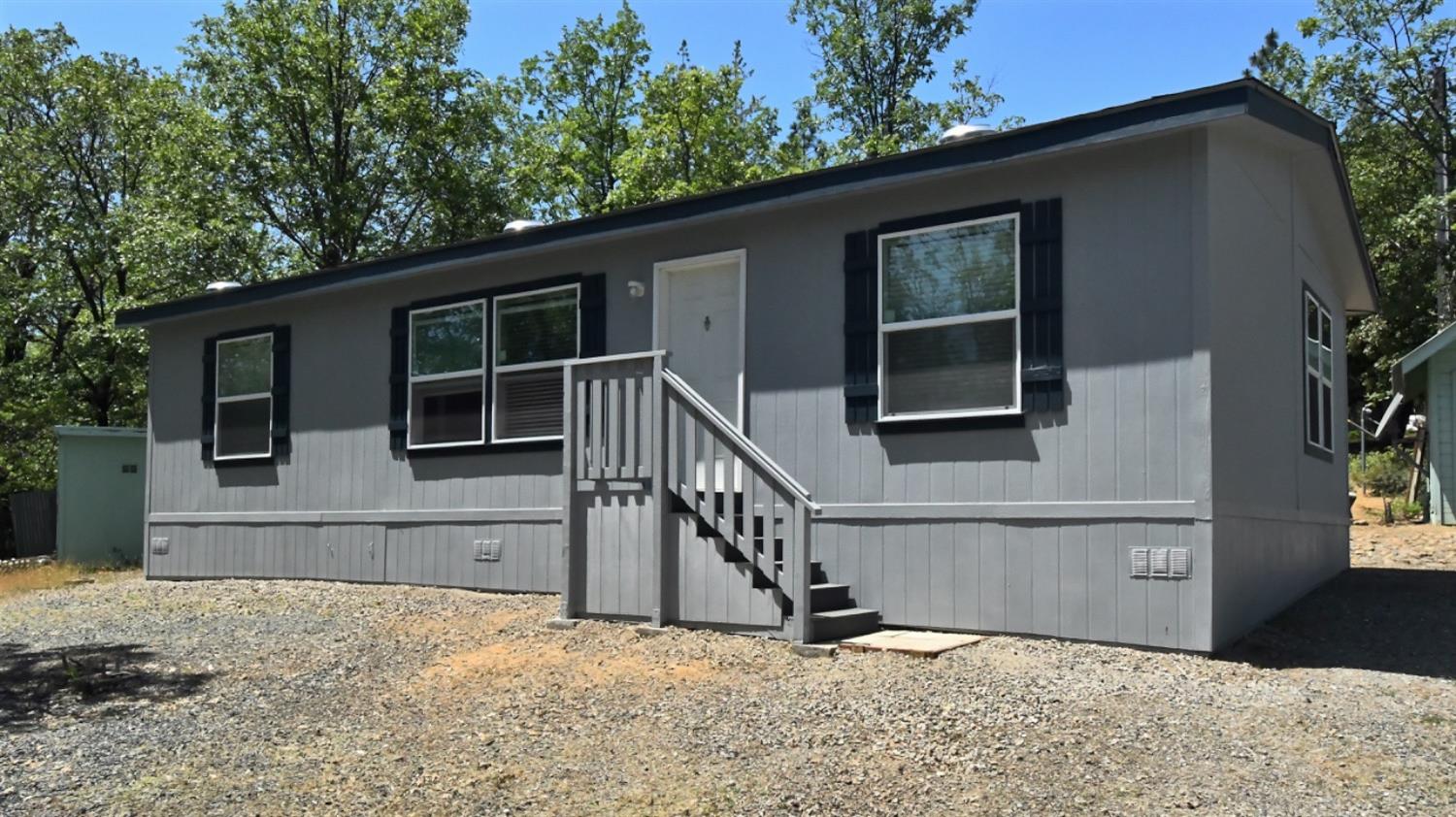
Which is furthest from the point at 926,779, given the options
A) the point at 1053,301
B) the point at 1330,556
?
the point at 1330,556

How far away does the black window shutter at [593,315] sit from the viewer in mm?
9094

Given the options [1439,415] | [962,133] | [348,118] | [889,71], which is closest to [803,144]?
[889,71]

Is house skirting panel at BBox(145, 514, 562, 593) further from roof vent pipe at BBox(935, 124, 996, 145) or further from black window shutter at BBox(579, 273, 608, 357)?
roof vent pipe at BBox(935, 124, 996, 145)

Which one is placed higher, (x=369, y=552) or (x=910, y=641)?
(x=369, y=552)

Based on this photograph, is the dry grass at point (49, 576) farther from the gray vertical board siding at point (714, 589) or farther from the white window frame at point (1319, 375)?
the white window frame at point (1319, 375)

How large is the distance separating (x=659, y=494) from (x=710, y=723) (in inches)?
89.7

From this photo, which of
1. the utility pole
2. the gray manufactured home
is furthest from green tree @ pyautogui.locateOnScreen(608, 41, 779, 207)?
the gray manufactured home

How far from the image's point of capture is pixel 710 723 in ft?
17.4

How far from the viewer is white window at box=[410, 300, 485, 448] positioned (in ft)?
32.3

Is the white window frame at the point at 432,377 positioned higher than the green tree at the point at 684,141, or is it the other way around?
the green tree at the point at 684,141

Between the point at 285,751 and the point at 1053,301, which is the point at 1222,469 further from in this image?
the point at 285,751

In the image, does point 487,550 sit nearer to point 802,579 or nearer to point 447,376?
point 447,376

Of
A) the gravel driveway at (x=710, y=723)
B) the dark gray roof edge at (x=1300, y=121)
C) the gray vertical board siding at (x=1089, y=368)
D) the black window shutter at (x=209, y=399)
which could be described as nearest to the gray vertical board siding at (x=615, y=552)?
the gravel driveway at (x=710, y=723)

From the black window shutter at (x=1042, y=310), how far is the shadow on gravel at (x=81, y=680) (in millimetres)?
5004
